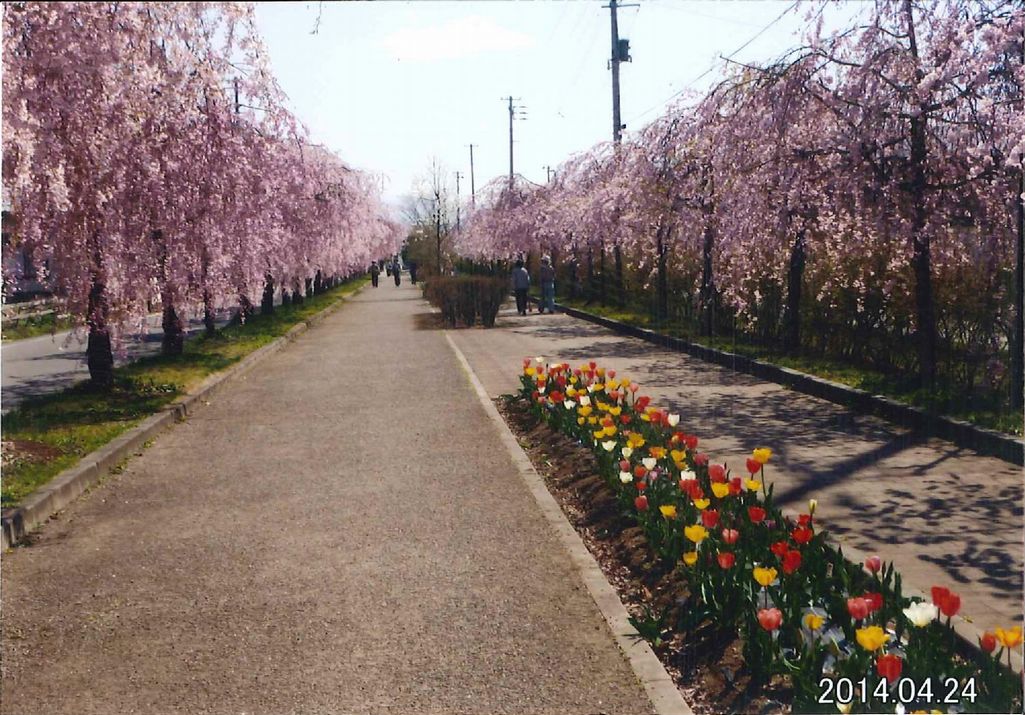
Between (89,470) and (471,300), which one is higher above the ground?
(471,300)

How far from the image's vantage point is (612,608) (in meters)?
5.21

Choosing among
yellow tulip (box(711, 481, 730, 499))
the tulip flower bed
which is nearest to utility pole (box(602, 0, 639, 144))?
the tulip flower bed

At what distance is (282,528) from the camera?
6961 millimetres

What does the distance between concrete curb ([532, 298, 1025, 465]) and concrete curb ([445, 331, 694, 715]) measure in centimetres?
391

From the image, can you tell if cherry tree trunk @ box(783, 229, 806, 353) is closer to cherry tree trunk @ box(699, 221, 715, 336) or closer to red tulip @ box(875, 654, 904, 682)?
cherry tree trunk @ box(699, 221, 715, 336)

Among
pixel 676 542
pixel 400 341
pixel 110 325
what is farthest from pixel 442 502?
pixel 400 341

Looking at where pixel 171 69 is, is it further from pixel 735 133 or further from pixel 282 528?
pixel 735 133

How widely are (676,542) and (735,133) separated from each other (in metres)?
9.30

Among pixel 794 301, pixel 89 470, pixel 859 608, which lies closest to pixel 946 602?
pixel 859 608

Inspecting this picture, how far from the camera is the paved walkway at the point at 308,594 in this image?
14.0ft

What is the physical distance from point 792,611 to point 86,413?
32.1 feet

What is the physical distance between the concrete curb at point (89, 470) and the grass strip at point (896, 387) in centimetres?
776

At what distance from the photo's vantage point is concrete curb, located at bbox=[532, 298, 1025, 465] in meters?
8.73

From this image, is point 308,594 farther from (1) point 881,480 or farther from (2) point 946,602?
(1) point 881,480
